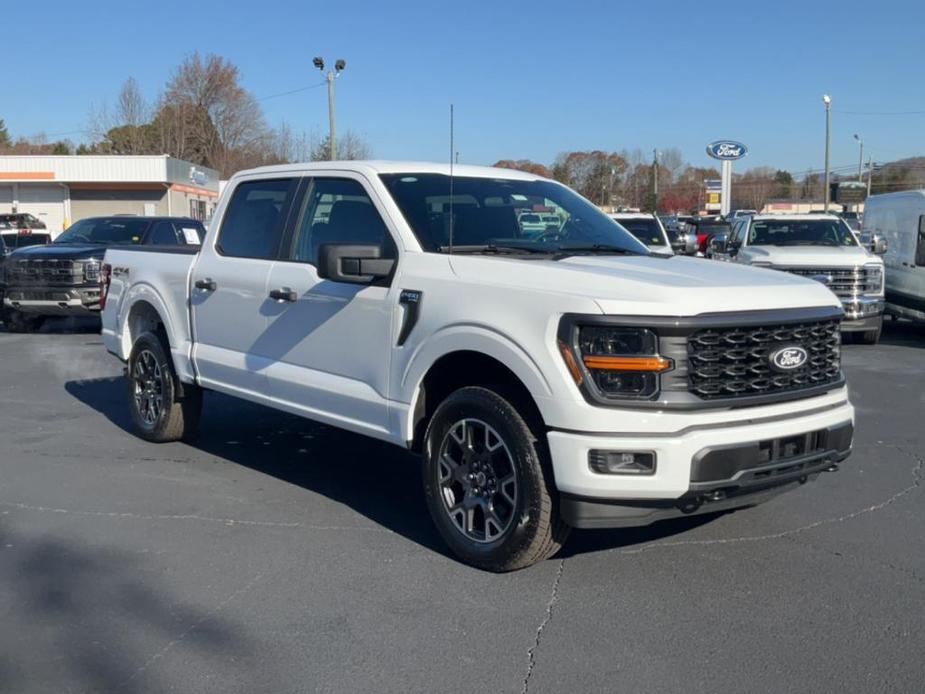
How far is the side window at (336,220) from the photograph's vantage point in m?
5.62

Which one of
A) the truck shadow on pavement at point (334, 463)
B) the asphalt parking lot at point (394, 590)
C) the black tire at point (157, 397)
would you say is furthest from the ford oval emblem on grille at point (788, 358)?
the black tire at point (157, 397)

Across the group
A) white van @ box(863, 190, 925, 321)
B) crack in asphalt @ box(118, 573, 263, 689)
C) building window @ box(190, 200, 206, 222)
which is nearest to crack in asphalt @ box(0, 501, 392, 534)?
crack in asphalt @ box(118, 573, 263, 689)

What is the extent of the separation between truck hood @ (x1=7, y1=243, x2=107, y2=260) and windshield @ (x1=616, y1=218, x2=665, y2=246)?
8.30 meters

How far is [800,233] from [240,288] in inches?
435

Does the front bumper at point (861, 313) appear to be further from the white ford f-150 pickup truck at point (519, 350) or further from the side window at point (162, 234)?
the side window at point (162, 234)

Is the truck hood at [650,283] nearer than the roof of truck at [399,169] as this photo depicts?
Yes

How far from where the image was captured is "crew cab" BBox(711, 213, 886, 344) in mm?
13430

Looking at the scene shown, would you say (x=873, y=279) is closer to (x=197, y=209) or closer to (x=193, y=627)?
(x=193, y=627)

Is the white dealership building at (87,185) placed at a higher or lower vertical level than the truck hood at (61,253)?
higher

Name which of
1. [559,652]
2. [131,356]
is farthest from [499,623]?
[131,356]

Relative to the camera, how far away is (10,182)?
53062 millimetres

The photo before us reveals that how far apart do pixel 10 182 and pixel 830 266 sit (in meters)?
50.0

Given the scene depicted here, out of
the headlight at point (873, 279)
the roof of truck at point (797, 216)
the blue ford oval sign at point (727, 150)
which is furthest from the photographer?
the blue ford oval sign at point (727, 150)

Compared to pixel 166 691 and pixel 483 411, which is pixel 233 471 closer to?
pixel 483 411
